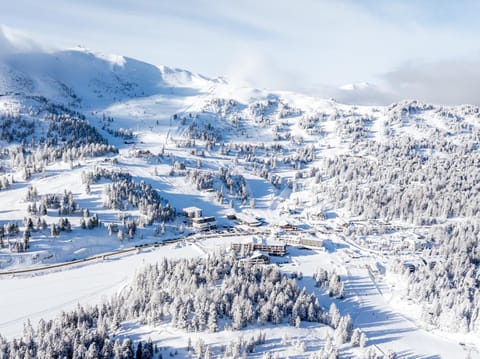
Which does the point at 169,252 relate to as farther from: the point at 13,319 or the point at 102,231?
the point at 13,319

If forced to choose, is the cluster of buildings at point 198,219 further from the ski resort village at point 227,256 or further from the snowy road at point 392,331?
the snowy road at point 392,331

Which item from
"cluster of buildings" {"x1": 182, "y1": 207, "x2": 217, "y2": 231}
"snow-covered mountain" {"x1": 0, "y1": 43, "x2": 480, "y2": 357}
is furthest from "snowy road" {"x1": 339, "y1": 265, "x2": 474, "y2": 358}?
"cluster of buildings" {"x1": 182, "y1": 207, "x2": 217, "y2": 231}

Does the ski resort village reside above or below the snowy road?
above

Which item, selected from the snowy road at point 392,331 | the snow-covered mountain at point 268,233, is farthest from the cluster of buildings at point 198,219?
the snowy road at point 392,331

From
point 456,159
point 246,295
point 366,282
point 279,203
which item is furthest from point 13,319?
point 456,159

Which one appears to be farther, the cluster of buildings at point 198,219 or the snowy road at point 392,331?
the cluster of buildings at point 198,219

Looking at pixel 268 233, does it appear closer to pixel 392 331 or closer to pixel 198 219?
pixel 198 219

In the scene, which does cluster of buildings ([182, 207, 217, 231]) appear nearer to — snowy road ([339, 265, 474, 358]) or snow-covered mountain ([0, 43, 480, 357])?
snow-covered mountain ([0, 43, 480, 357])

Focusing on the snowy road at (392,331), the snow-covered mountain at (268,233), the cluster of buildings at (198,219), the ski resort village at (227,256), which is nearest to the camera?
the ski resort village at (227,256)
